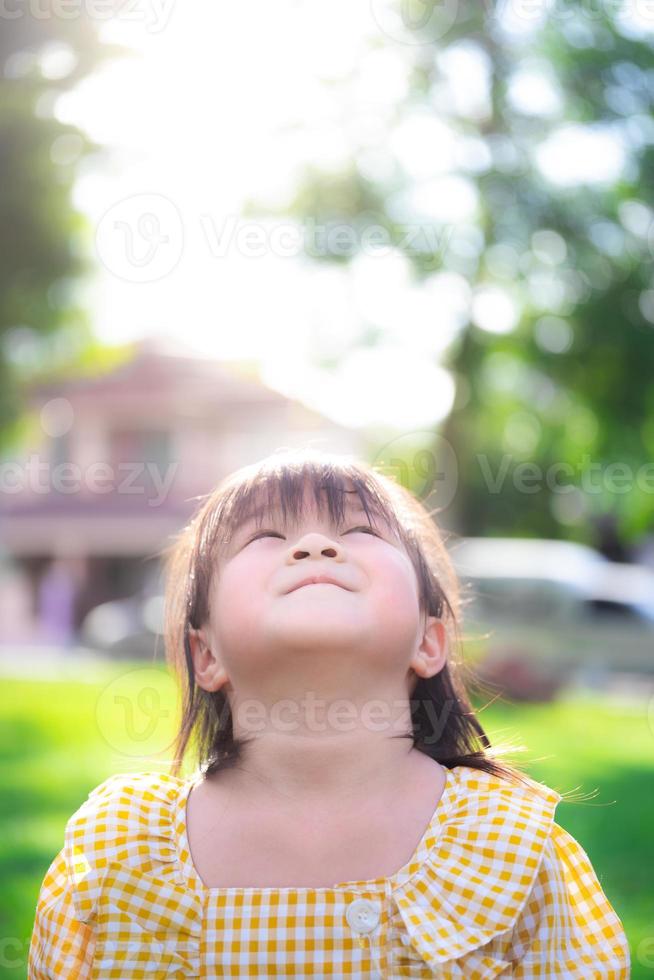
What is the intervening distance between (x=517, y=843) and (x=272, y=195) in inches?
531

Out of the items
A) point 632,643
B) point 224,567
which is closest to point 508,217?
point 632,643

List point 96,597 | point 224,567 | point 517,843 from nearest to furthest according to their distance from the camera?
1. point 517,843
2. point 224,567
3. point 96,597

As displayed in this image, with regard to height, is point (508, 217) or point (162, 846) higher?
point (508, 217)

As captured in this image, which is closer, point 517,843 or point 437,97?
point 517,843

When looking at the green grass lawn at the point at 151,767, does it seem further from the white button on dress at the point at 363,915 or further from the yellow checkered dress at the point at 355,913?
the white button on dress at the point at 363,915

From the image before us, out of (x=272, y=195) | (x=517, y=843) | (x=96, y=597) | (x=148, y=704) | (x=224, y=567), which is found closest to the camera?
(x=517, y=843)

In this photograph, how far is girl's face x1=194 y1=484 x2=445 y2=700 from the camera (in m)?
1.93

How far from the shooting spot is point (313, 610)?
192 centimetres

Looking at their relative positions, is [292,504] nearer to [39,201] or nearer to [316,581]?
[316,581]

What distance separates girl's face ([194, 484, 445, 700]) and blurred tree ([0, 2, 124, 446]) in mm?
6937

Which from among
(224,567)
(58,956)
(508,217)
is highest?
(508,217)

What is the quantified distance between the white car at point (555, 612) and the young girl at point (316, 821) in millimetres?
10030

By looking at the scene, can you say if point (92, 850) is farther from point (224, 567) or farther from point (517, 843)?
point (517, 843)

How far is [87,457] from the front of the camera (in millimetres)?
30094
